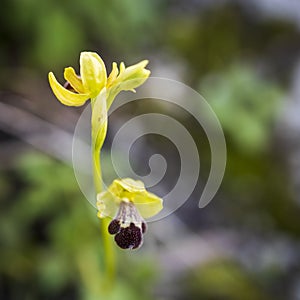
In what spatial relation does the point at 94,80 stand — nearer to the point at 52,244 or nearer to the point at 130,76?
the point at 130,76

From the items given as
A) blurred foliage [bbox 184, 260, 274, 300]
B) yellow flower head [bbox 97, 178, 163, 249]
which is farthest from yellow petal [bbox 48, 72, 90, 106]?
blurred foliage [bbox 184, 260, 274, 300]

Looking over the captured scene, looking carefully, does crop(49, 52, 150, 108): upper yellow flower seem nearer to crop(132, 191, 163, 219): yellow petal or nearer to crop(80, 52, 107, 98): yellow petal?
crop(80, 52, 107, 98): yellow petal

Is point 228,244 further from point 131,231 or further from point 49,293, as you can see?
point 131,231

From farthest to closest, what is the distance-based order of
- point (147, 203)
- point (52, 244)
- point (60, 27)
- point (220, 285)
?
point (60, 27) → point (220, 285) → point (52, 244) → point (147, 203)

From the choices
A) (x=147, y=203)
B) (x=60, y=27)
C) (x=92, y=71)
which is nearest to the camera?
(x=92, y=71)

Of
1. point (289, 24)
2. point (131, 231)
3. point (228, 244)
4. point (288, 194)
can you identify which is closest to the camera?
point (131, 231)

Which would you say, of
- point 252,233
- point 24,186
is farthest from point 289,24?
point 24,186

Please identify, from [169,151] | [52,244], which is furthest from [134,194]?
[169,151]
